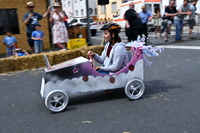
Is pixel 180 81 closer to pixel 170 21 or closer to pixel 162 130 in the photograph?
pixel 162 130

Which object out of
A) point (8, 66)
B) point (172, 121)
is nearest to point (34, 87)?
point (8, 66)

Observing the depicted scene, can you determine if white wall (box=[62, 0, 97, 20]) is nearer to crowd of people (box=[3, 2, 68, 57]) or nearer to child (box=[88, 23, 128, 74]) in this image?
crowd of people (box=[3, 2, 68, 57])

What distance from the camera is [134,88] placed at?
4.50m

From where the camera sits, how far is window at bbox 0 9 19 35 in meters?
11.4

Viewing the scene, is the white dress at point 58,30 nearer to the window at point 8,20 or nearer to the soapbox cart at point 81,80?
the window at point 8,20

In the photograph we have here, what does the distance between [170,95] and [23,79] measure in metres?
3.88

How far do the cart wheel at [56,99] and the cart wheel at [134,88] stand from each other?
3.57 feet

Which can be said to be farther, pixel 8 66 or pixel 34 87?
pixel 8 66

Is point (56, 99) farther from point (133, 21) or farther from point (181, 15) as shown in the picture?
point (181, 15)

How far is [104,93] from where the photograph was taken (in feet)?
16.8

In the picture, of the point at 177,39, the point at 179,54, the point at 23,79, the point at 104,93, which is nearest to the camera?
the point at 104,93

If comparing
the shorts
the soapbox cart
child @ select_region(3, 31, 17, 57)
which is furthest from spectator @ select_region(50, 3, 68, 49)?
the shorts

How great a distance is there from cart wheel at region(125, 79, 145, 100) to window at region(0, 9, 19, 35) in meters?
8.66

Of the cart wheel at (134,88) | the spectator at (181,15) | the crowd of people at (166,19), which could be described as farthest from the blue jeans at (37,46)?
the spectator at (181,15)
